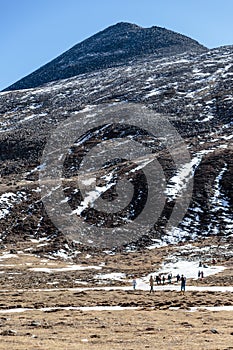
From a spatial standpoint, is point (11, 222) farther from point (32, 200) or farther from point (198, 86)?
point (198, 86)

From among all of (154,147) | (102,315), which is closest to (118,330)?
(102,315)

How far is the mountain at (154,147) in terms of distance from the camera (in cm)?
6675

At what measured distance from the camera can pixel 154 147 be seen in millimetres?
106562

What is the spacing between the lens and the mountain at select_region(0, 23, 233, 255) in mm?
66750

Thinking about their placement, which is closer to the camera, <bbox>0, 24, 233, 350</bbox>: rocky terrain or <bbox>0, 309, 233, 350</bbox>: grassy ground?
<bbox>0, 309, 233, 350</bbox>: grassy ground

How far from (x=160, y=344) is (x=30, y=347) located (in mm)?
5150

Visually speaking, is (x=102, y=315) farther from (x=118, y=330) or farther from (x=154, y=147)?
(x=154, y=147)

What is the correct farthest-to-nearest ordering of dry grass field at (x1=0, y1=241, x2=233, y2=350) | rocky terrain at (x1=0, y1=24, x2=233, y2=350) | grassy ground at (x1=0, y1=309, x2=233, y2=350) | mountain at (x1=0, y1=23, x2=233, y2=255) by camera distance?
mountain at (x1=0, y1=23, x2=233, y2=255), rocky terrain at (x1=0, y1=24, x2=233, y2=350), dry grass field at (x1=0, y1=241, x2=233, y2=350), grassy ground at (x1=0, y1=309, x2=233, y2=350)

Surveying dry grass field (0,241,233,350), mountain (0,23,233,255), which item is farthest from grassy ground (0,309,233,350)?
mountain (0,23,233,255)

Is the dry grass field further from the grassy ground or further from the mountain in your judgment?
the mountain

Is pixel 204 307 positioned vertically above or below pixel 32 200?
below

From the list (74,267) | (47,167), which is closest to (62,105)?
(47,167)

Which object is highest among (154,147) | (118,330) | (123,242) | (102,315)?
(154,147)

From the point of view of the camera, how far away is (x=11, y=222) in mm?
68688
